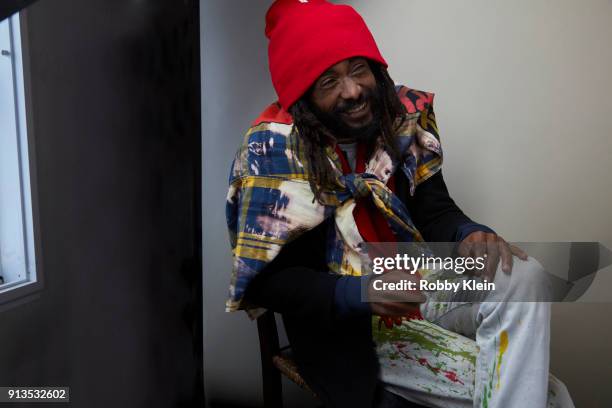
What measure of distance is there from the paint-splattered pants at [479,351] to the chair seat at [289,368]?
0.19 metres

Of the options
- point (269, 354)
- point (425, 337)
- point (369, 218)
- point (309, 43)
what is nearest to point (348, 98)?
point (309, 43)

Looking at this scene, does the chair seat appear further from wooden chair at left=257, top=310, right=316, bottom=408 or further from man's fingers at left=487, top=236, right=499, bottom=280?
man's fingers at left=487, top=236, right=499, bottom=280

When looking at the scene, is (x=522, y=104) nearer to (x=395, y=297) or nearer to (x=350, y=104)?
(x=350, y=104)

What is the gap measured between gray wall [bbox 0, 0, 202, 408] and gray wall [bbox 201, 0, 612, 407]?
0.34 meters

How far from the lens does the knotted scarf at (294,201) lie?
857 millimetres

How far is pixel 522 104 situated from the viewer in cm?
111

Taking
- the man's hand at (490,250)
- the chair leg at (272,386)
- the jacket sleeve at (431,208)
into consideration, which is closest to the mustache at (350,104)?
the jacket sleeve at (431,208)

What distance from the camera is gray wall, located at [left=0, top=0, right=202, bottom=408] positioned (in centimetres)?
75

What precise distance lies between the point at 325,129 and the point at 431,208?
0.29 meters

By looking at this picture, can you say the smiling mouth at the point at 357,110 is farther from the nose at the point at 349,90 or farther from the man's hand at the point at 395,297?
the man's hand at the point at 395,297

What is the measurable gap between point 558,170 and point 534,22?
36 cm

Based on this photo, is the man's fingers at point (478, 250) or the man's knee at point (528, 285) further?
the man's fingers at point (478, 250)

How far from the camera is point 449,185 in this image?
1196mm

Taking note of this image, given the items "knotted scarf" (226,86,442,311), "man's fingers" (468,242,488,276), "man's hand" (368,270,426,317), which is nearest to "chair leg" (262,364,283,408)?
"knotted scarf" (226,86,442,311)
